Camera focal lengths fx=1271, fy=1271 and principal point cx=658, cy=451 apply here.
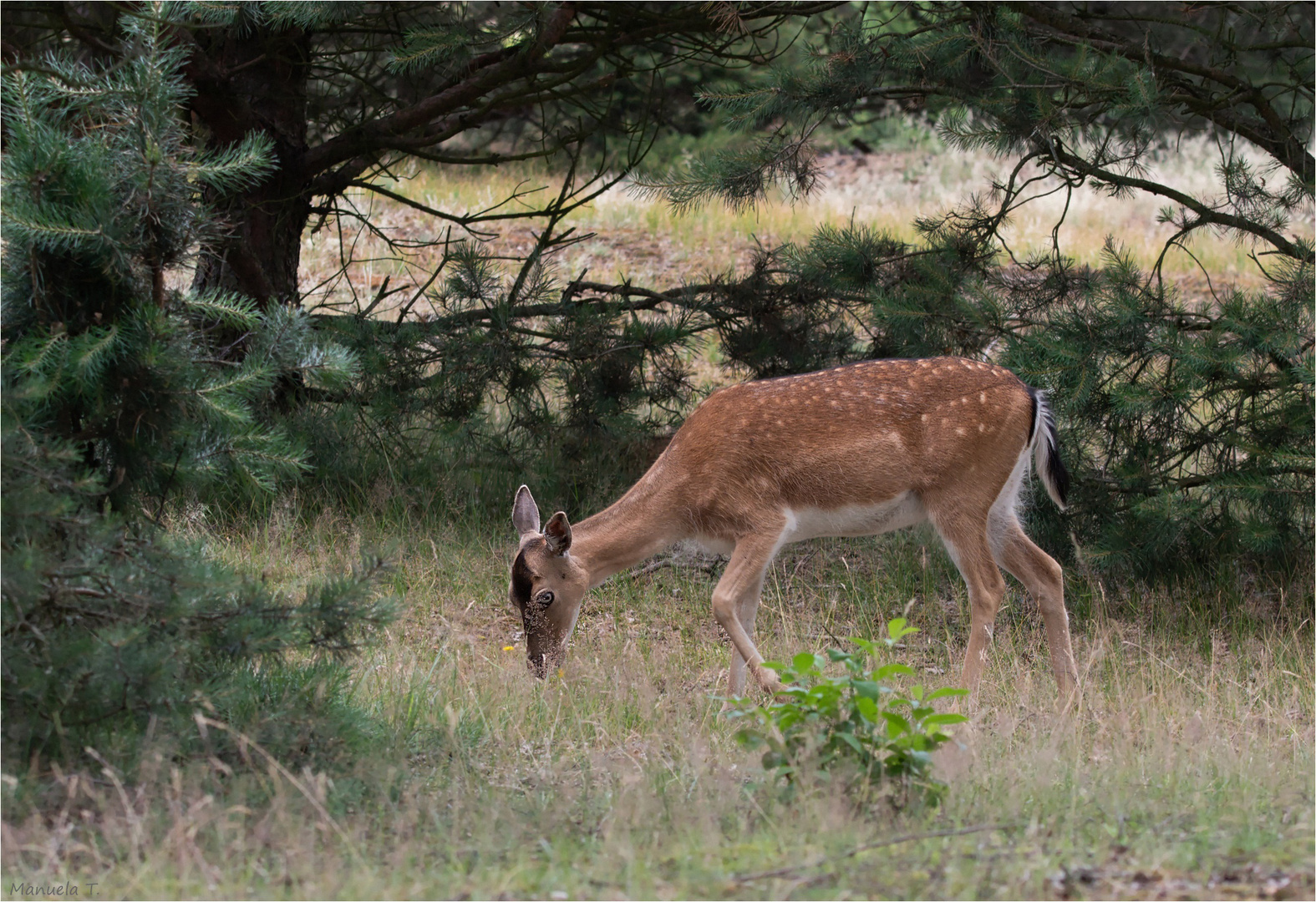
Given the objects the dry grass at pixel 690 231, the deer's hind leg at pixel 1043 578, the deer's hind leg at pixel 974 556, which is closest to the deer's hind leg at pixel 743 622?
the deer's hind leg at pixel 974 556

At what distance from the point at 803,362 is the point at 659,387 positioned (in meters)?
1.01

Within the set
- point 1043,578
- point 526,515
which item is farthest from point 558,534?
point 1043,578

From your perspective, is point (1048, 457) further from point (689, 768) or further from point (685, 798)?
point (685, 798)

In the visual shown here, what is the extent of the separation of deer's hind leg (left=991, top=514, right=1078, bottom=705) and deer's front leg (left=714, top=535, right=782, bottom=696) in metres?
1.37

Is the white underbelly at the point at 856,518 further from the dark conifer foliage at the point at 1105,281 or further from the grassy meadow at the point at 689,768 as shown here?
the dark conifer foliage at the point at 1105,281

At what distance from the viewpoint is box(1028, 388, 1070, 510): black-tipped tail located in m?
6.80

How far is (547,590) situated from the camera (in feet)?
21.3

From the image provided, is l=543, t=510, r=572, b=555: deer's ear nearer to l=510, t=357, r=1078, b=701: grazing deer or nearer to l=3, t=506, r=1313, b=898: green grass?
l=510, t=357, r=1078, b=701: grazing deer

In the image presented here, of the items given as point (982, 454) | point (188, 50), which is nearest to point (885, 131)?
point (982, 454)

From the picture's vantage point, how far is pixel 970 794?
14.5ft

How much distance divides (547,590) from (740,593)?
985 mm

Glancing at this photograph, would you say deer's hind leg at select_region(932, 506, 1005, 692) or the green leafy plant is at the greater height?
deer's hind leg at select_region(932, 506, 1005, 692)

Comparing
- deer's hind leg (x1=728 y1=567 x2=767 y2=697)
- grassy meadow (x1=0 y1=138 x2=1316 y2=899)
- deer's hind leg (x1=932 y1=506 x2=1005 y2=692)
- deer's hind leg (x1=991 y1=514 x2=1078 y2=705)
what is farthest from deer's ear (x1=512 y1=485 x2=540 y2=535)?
deer's hind leg (x1=991 y1=514 x2=1078 y2=705)

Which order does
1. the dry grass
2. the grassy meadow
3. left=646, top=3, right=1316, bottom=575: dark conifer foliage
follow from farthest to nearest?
the dry grass, left=646, top=3, right=1316, bottom=575: dark conifer foliage, the grassy meadow
